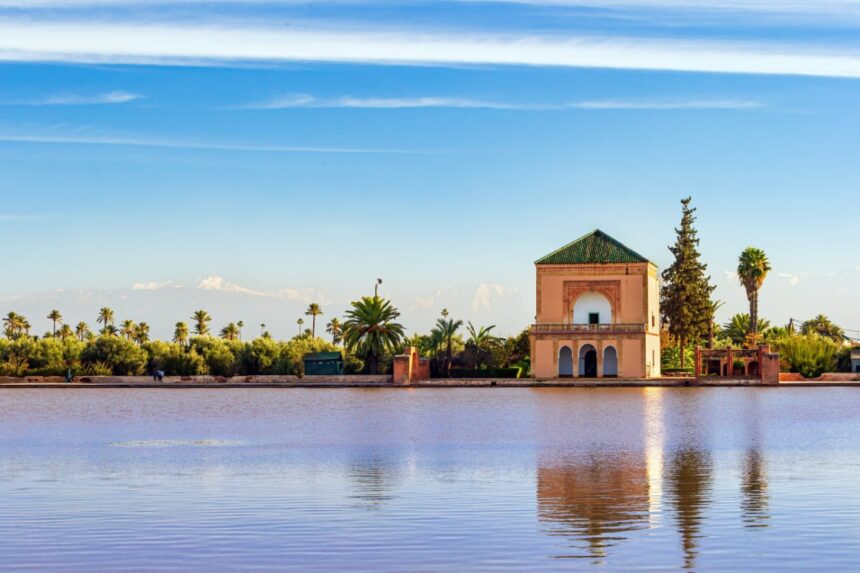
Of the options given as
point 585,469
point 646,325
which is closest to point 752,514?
point 585,469

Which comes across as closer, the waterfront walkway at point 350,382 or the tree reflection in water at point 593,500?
the tree reflection in water at point 593,500

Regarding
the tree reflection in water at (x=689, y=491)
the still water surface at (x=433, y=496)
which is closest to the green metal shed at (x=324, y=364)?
the still water surface at (x=433, y=496)

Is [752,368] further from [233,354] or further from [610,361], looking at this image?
[233,354]

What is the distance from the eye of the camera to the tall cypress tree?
2756 inches

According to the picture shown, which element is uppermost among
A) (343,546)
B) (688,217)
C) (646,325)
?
(688,217)

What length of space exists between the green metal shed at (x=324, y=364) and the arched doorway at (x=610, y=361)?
15370 millimetres

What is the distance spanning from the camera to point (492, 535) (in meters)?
11.2

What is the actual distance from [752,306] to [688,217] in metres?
10.6

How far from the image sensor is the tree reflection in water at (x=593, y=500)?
11.2 m

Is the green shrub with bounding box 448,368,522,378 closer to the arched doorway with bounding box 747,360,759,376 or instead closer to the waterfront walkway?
the waterfront walkway

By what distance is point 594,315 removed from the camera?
6662 cm

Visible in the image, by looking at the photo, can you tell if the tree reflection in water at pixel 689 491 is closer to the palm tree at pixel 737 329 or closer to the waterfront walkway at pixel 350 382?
the waterfront walkway at pixel 350 382

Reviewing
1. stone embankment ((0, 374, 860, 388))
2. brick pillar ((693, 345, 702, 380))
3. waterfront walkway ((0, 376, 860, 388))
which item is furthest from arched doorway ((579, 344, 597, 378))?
brick pillar ((693, 345, 702, 380))

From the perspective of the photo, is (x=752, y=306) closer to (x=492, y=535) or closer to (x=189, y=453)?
(x=189, y=453)
